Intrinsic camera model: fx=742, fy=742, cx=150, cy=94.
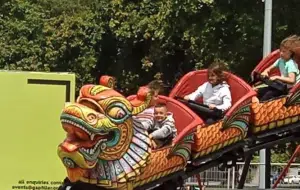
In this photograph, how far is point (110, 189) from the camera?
6.87 m

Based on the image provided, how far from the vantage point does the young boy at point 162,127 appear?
24.8 ft

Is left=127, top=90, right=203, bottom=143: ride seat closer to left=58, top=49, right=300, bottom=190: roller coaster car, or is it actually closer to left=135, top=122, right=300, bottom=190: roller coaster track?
left=58, top=49, right=300, bottom=190: roller coaster car

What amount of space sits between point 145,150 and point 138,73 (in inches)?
729

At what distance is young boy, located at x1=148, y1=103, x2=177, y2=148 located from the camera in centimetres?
755

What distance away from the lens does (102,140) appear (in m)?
6.69

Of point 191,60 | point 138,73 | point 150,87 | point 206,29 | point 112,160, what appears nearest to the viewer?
point 112,160

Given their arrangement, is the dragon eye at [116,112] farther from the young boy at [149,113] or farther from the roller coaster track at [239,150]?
the roller coaster track at [239,150]

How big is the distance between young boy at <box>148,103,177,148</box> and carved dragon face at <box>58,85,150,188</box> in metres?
0.46

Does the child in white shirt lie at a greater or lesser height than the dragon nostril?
greater

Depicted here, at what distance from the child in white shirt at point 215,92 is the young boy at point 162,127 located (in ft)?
1.95

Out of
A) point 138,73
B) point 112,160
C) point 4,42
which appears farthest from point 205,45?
point 112,160

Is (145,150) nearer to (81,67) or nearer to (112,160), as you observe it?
(112,160)

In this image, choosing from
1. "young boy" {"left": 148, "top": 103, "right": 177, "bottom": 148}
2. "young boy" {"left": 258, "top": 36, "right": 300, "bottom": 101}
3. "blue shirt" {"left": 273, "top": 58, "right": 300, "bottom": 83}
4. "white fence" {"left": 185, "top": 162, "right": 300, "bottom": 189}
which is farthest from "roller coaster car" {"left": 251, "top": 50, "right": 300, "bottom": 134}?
"white fence" {"left": 185, "top": 162, "right": 300, "bottom": 189}

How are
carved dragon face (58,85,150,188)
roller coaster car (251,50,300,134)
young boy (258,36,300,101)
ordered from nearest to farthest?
carved dragon face (58,85,150,188), roller coaster car (251,50,300,134), young boy (258,36,300,101)
